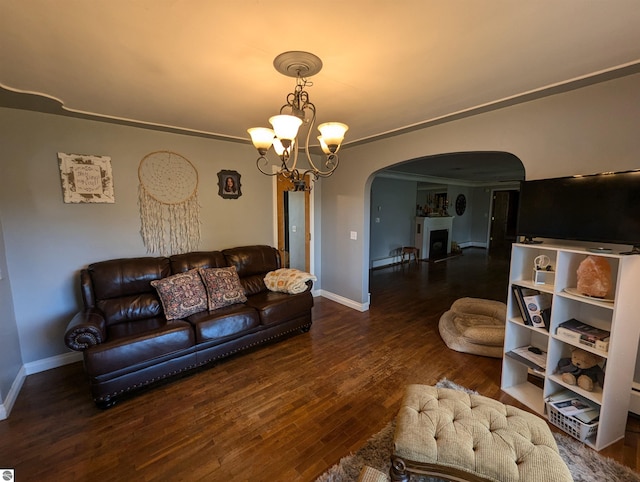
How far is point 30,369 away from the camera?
2.61 m

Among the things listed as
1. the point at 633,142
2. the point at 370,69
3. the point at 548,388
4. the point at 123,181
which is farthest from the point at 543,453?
the point at 123,181

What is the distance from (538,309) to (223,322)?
265 centimetres

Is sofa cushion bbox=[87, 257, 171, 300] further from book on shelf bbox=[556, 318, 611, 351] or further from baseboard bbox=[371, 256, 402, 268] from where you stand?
baseboard bbox=[371, 256, 402, 268]

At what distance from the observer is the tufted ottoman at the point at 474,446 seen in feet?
4.03

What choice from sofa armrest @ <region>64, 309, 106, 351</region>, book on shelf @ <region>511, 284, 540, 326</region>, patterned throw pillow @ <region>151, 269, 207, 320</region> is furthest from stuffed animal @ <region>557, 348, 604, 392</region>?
sofa armrest @ <region>64, 309, 106, 351</region>

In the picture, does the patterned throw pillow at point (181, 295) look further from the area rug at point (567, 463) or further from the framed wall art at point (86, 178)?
the area rug at point (567, 463)

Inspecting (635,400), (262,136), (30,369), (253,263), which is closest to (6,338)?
(30,369)

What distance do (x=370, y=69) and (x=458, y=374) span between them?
2655 mm

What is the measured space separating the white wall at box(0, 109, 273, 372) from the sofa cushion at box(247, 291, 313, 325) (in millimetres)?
1452

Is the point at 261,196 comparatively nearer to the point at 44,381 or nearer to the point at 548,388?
the point at 44,381

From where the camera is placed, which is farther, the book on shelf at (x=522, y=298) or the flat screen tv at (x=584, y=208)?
the book on shelf at (x=522, y=298)

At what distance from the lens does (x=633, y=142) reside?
189 centimetres

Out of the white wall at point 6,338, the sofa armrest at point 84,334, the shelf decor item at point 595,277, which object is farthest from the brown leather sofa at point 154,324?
the shelf decor item at point 595,277

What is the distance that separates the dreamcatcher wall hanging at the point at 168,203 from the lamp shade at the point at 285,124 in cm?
226
